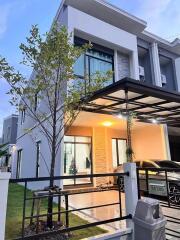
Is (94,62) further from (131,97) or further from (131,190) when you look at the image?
(131,190)

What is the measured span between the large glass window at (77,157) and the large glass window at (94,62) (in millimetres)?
3290

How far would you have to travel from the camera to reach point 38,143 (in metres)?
11.0

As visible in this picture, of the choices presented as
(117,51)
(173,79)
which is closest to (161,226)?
(117,51)

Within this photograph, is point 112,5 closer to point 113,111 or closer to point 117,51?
point 117,51

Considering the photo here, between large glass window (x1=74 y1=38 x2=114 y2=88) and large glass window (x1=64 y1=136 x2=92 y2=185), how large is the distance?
3290mm

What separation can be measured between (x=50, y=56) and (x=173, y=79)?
11500 mm

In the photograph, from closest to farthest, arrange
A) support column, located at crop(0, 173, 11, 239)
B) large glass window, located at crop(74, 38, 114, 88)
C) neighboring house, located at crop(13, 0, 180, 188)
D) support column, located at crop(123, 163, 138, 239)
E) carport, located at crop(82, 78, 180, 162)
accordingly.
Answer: support column, located at crop(0, 173, 11, 239)
support column, located at crop(123, 163, 138, 239)
carport, located at crop(82, 78, 180, 162)
large glass window, located at crop(74, 38, 114, 88)
neighboring house, located at crop(13, 0, 180, 188)

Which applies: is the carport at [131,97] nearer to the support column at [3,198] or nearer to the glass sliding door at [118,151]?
the support column at [3,198]

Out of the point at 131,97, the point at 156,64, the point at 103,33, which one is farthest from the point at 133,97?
the point at 156,64

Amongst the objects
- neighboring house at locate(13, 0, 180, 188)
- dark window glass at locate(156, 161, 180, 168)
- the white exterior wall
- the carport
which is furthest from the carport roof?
the white exterior wall

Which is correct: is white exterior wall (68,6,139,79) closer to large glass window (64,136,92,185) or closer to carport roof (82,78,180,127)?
carport roof (82,78,180,127)

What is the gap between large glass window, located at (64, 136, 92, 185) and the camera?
1030 centimetres

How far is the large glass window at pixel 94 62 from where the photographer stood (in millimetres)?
9370

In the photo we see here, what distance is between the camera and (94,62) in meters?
10.1
